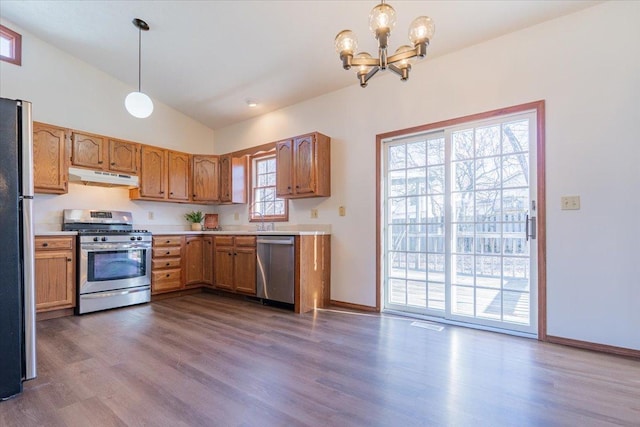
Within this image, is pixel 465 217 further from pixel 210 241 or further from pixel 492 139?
pixel 210 241

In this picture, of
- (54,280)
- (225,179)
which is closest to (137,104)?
(225,179)

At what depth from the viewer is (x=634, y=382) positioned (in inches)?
80.5

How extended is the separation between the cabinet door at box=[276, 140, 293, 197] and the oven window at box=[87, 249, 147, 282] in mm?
1971

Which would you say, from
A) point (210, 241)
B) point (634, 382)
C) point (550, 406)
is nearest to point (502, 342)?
point (634, 382)

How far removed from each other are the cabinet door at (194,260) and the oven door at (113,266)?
21.5 inches

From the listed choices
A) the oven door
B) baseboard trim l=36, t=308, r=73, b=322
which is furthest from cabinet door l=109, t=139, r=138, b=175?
baseboard trim l=36, t=308, r=73, b=322

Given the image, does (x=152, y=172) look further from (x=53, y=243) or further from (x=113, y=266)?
(x=53, y=243)

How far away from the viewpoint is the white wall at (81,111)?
153 inches

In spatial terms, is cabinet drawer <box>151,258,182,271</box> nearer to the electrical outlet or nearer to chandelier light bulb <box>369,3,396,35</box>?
chandelier light bulb <box>369,3,396,35</box>

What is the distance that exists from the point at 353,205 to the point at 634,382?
2748mm

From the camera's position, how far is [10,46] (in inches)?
149

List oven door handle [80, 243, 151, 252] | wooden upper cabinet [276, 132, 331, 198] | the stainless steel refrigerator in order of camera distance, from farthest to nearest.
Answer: wooden upper cabinet [276, 132, 331, 198]
oven door handle [80, 243, 151, 252]
the stainless steel refrigerator

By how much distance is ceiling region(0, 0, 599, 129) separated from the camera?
284 cm

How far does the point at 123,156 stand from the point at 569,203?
16.7 feet
